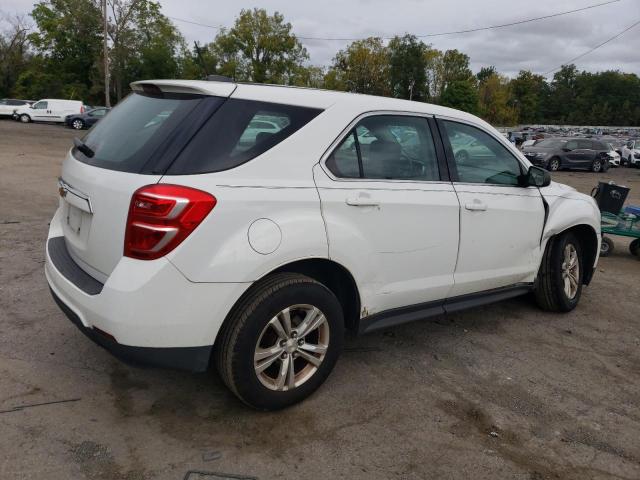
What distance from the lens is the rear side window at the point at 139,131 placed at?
2686mm

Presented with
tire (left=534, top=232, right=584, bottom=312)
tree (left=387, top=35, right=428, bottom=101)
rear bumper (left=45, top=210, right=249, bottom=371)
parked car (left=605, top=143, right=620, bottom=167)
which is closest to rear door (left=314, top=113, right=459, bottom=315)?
rear bumper (left=45, top=210, right=249, bottom=371)

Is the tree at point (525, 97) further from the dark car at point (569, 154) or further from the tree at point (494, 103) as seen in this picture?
the dark car at point (569, 154)

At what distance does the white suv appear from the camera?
253 cm

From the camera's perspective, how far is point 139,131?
289 cm

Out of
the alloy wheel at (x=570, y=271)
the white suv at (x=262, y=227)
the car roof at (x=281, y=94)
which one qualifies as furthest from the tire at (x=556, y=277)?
the car roof at (x=281, y=94)

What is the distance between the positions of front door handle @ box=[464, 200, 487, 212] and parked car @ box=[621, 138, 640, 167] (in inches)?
1227

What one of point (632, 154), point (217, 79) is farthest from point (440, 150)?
point (632, 154)

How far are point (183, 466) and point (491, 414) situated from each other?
1.73 meters

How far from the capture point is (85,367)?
3393 millimetres

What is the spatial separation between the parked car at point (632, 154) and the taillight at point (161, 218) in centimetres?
3316

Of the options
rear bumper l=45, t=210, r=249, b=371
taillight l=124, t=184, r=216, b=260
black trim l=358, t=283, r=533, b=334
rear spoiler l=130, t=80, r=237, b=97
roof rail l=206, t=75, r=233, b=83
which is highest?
roof rail l=206, t=75, r=233, b=83

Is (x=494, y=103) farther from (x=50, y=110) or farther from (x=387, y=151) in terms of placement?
(x=387, y=151)

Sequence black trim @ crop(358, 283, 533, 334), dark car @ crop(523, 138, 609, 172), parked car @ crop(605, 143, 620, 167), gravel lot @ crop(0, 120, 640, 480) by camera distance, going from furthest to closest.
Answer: parked car @ crop(605, 143, 620, 167) → dark car @ crop(523, 138, 609, 172) → black trim @ crop(358, 283, 533, 334) → gravel lot @ crop(0, 120, 640, 480)

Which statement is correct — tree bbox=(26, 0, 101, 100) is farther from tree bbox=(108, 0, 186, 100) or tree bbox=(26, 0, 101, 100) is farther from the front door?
the front door
